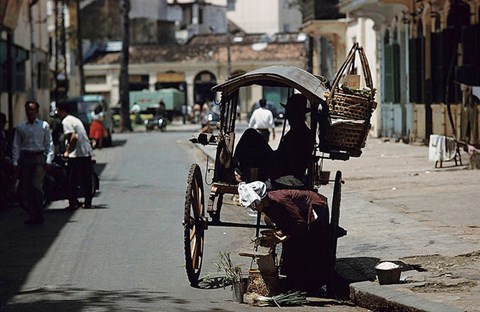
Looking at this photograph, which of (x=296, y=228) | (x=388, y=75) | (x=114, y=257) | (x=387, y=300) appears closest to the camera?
(x=387, y=300)

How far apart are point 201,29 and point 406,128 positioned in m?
70.8

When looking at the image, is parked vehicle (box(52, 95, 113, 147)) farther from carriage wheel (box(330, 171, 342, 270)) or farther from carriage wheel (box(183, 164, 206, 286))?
carriage wheel (box(330, 171, 342, 270))

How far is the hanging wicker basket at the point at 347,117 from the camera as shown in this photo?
10.9 metres

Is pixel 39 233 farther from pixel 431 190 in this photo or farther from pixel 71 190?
pixel 431 190

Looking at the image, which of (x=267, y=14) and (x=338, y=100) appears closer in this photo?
(x=338, y=100)

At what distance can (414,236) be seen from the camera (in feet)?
42.9

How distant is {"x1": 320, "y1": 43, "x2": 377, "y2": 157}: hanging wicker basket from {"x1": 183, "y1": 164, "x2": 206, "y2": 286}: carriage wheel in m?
1.35

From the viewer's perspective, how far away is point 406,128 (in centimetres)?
3356

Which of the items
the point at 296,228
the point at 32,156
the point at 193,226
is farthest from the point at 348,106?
the point at 32,156

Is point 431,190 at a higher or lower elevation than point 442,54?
lower

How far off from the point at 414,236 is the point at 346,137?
2.49 m

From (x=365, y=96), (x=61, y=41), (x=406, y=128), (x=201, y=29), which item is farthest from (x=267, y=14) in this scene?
(x=365, y=96)

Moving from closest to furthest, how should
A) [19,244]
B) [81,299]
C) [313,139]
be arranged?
[81,299] → [313,139] → [19,244]

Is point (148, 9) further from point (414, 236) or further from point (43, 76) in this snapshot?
point (414, 236)
